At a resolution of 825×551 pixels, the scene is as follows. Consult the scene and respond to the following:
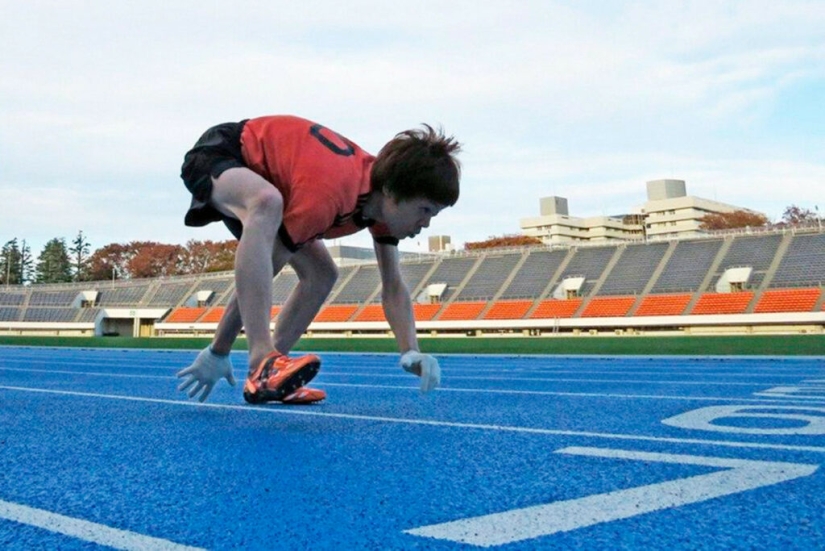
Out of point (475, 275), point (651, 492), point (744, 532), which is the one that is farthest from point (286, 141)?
point (475, 275)

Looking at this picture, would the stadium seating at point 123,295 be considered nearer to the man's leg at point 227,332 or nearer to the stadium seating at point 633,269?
the stadium seating at point 633,269

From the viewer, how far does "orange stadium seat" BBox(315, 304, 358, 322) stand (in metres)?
42.1

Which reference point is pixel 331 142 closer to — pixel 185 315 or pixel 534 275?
pixel 534 275

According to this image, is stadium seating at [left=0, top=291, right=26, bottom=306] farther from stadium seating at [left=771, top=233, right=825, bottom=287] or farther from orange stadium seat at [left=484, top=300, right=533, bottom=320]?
stadium seating at [left=771, top=233, right=825, bottom=287]

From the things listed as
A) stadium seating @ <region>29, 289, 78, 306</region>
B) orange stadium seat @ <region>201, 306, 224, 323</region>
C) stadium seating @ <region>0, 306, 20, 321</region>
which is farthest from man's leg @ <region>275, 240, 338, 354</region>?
stadium seating @ <region>0, 306, 20, 321</region>

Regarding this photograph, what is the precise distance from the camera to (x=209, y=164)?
3.29m

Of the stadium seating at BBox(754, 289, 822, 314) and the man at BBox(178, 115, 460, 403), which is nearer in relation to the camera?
the man at BBox(178, 115, 460, 403)

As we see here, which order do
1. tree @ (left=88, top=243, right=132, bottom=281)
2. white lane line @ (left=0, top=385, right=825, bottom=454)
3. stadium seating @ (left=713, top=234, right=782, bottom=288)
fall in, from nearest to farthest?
white lane line @ (left=0, top=385, right=825, bottom=454)
stadium seating @ (left=713, top=234, right=782, bottom=288)
tree @ (left=88, top=243, right=132, bottom=281)

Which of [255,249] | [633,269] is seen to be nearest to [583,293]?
[633,269]

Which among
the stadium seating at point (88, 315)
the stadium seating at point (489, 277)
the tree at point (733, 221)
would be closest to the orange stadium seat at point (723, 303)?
the stadium seating at point (489, 277)

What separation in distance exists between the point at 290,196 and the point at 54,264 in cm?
9379

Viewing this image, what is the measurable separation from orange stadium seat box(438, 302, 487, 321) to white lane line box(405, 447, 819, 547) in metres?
36.5

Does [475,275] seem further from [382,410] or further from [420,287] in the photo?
[382,410]

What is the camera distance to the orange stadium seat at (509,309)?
123ft
